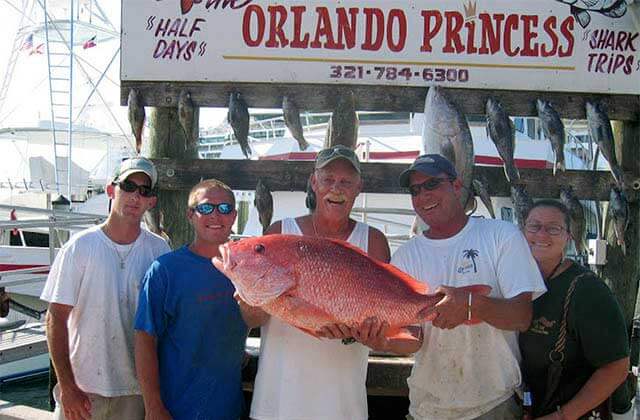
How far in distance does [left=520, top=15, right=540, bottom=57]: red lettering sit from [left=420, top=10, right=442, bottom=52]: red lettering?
519 mm

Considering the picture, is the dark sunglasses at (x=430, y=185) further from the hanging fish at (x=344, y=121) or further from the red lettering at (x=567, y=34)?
the red lettering at (x=567, y=34)

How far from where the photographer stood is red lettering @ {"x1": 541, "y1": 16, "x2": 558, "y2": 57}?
363 cm

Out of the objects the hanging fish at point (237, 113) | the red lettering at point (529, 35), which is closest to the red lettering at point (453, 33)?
the red lettering at point (529, 35)

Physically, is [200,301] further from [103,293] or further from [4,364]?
[4,364]

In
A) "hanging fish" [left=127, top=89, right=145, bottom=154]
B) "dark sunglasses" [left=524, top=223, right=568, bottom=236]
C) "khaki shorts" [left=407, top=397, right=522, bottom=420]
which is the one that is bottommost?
"khaki shorts" [left=407, top=397, right=522, bottom=420]

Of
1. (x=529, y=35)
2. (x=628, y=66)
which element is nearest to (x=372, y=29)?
(x=529, y=35)

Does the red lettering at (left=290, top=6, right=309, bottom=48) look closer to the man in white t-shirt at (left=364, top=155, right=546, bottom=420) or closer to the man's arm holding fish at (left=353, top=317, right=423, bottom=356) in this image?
the man in white t-shirt at (left=364, top=155, right=546, bottom=420)

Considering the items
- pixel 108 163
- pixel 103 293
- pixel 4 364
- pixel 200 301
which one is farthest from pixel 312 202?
pixel 108 163

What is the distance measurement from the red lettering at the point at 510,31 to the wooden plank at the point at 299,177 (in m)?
0.75

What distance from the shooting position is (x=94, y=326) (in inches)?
106

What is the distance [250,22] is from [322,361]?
221cm

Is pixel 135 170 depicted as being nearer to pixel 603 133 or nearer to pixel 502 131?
pixel 502 131

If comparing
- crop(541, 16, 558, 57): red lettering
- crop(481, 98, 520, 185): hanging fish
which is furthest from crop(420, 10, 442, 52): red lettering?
crop(541, 16, 558, 57): red lettering

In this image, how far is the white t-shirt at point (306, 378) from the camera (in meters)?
2.37
